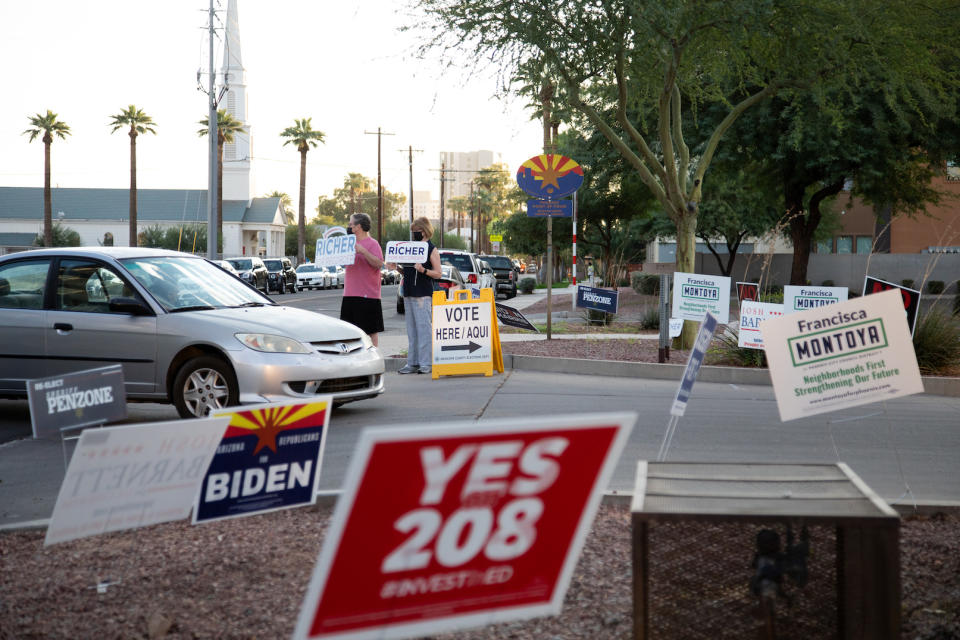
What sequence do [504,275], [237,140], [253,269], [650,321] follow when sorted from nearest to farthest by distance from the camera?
[650,321] → [504,275] → [253,269] → [237,140]

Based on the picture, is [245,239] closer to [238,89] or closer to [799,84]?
[238,89]

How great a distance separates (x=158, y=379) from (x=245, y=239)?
95.4 metres

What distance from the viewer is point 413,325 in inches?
507

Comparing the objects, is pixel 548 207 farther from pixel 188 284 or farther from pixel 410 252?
pixel 188 284

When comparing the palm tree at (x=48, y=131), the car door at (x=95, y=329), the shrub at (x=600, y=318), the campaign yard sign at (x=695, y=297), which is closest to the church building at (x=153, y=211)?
the palm tree at (x=48, y=131)

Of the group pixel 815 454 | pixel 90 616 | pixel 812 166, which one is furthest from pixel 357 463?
pixel 812 166

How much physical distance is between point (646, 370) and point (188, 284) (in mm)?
6148

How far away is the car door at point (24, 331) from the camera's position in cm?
899

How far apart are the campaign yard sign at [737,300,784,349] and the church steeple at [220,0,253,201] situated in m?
67.8

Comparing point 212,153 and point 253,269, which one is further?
point 253,269

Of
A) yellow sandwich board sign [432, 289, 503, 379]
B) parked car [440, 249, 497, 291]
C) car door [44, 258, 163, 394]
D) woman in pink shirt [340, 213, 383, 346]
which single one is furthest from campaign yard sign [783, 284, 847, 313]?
parked car [440, 249, 497, 291]

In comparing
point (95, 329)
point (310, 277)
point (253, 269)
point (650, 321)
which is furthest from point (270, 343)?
point (310, 277)

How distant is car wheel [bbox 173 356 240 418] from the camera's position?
335 inches

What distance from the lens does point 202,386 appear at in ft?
28.0
